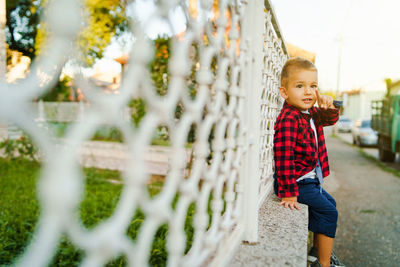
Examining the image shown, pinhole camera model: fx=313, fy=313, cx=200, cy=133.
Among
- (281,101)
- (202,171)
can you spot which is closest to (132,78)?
(202,171)

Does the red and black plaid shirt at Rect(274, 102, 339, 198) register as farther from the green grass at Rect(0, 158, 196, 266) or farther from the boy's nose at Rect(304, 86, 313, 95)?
the green grass at Rect(0, 158, 196, 266)

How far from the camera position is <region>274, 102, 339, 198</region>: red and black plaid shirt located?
6.30 feet

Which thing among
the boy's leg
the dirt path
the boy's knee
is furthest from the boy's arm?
the dirt path

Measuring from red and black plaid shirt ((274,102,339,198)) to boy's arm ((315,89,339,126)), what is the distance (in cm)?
17

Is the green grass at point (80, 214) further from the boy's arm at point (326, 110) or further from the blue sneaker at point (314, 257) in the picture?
the boy's arm at point (326, 110)

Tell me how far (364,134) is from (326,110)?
11.9 m

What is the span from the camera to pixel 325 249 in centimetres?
202

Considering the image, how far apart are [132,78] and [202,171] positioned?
0.47 m

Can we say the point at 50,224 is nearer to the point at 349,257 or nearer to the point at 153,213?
the point at 153,213

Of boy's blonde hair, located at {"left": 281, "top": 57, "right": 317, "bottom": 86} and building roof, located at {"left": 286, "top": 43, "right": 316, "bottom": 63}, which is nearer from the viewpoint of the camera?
boy's blonde hair, located at {"left": 281, "top": 57, "right": 317, "bottom": 86}

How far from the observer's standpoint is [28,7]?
352 centimetres

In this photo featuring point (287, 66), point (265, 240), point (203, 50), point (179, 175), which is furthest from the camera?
point (287, 66)

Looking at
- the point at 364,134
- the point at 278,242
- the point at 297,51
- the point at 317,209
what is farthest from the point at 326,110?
the point at 364,134

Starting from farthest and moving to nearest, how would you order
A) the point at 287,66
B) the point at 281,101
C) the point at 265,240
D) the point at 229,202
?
the point at 281,101 < the point at 287,66 < the point at 265,240 < the point at 229,202
